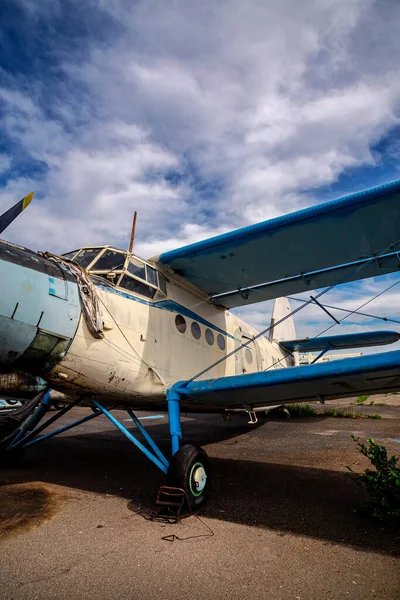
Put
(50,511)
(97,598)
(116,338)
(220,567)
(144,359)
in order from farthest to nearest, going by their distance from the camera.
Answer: (144,359) < (116,338) < (50,511) < (220,567) < (97,598)

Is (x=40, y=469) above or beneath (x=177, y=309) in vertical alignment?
beneath

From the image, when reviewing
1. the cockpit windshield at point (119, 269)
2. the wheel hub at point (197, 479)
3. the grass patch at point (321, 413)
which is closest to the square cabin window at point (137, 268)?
the cockpit windshield at point (119, 269)

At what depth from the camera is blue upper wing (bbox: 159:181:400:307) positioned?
5094mm

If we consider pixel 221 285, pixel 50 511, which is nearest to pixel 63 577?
pixel 50 511

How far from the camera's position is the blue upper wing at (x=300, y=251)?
5094mm

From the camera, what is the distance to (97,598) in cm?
247

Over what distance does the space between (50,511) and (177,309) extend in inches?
135

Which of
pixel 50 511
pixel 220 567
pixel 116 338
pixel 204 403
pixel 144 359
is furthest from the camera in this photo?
pixel 204 403

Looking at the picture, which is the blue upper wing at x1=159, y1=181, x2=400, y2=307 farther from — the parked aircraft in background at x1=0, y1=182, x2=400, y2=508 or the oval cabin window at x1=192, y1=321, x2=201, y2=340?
the oval cabin window at x1=192, y1=321, x2=201, y2=340

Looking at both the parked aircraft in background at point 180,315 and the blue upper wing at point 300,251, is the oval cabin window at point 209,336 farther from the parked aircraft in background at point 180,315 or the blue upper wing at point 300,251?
the blue upper wing at point 300,251

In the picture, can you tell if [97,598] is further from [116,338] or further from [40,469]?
[40,469]

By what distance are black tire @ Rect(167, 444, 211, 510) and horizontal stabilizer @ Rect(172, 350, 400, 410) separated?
928 mm

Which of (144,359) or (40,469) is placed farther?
(40,469)

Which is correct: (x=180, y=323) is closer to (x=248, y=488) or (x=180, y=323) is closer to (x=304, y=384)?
(x=304, y=384)
